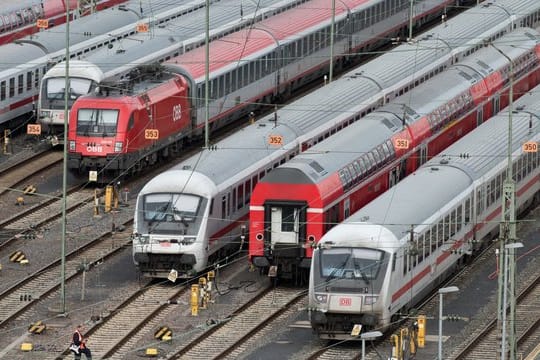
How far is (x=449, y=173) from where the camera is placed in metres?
81.4

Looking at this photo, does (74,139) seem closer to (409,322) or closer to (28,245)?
(28,245)

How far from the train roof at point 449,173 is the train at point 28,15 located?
2962 centimetres

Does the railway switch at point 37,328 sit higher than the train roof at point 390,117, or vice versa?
the train roof at point 390,117

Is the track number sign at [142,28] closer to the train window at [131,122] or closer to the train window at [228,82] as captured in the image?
the train window at [228,82]

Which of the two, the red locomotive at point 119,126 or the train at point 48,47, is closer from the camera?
the red locomotive at point 119,126

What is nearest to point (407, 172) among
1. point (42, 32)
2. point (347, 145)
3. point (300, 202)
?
point (347, 145)

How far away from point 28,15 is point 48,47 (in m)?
12.2

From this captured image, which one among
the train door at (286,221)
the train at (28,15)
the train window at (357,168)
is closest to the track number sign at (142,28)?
the train at (28,15)

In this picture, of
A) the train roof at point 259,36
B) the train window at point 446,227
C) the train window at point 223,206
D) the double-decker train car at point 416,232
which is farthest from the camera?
the train roof at point 259,36

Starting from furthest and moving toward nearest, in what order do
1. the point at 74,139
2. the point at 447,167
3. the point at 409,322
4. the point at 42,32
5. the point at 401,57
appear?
the point at 42,32 → the point at 401,57 → the point at 74,139 → the point at 447,167 → the point at 409,322

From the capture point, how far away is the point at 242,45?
101125 mm

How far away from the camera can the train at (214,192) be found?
7875 cm

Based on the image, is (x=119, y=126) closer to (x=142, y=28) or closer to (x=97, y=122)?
(x=97, y=122)

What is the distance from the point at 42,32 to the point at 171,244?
30.7 metres
